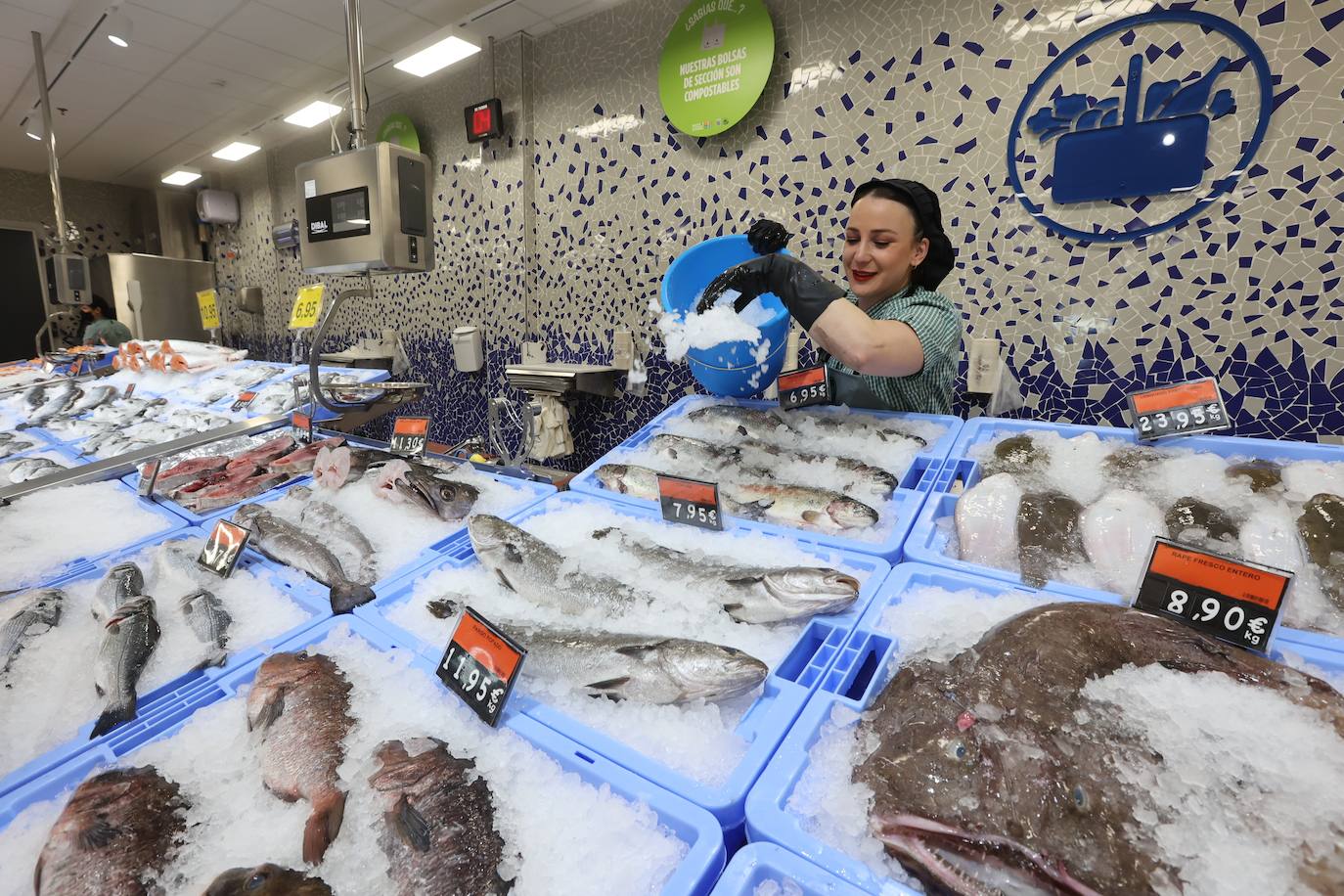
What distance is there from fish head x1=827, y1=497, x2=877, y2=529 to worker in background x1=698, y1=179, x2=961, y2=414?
471 millimetres

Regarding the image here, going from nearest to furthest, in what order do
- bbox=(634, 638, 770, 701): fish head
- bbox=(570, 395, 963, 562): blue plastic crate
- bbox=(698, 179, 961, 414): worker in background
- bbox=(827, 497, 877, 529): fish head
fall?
1. bbox=(634, 638, 770, 701): fish head
2. bbox=(570, 395, 963, 562): blue plastic crate
3. bbox=(827, 497, 877, 529): fish head
4. bbox=(698, 179, 961, 414): worker in background

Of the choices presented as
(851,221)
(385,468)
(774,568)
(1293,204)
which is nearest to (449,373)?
(385,468)

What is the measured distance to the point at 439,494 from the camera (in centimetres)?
187

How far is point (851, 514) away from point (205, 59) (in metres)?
6.65

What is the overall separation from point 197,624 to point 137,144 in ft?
31.0

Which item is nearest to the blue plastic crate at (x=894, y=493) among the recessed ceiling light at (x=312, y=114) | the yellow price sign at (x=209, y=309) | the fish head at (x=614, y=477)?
the fish head at (x=614, y=477)

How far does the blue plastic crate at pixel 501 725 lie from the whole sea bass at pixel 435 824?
0.12m

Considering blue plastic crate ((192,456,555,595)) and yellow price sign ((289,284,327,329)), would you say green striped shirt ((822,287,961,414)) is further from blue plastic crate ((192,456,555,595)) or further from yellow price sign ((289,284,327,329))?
yellow price sign ((289,284,327,329))

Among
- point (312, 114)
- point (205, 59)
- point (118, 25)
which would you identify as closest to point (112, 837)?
point (118, 25)

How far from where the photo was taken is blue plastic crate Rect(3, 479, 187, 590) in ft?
5.19

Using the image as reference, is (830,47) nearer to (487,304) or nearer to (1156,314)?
(1156,314)

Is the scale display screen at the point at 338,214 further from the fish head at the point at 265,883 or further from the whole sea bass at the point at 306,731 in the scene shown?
the fish head at the point at 265,883

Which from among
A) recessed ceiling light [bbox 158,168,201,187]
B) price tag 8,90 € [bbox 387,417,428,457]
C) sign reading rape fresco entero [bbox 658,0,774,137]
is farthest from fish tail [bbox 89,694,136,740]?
recessed ceiling light [bbox 158,168,201,187]

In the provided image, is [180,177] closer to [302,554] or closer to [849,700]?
[302,554]
